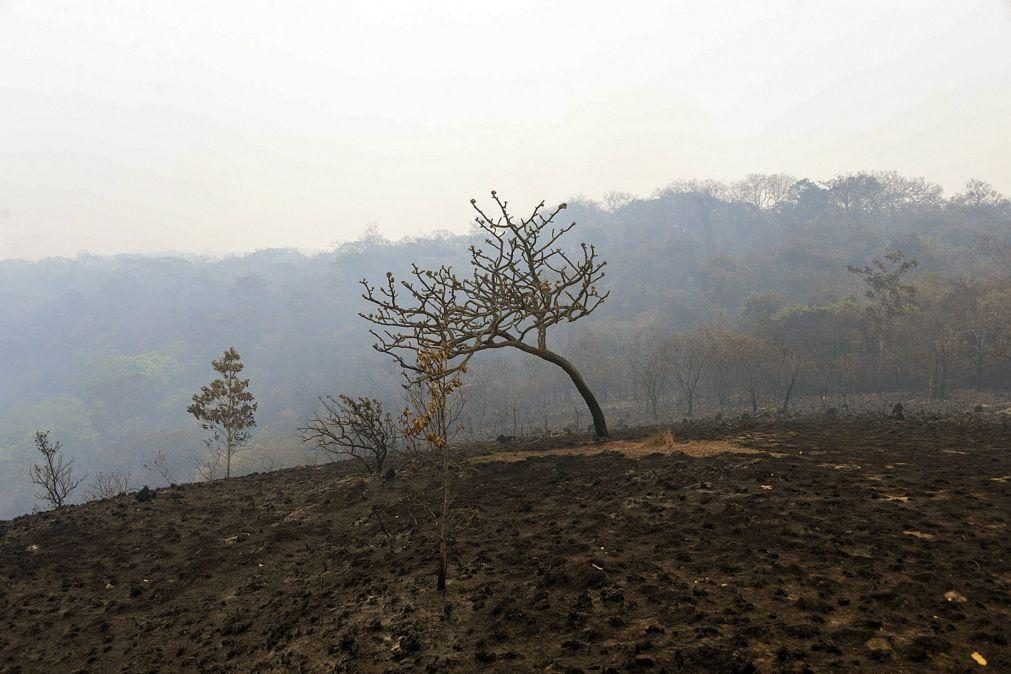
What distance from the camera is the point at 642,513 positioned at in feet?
25.2

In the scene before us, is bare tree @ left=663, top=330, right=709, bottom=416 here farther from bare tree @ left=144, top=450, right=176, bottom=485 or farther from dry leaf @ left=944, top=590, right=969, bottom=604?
dry leaf @ left=944, top=590, right=969, bottom=604

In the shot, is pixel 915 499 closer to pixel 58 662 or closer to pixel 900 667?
pixel 900 667

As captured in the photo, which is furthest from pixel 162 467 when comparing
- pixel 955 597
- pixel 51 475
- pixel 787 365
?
pixel 955 597

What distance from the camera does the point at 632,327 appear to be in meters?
72.2

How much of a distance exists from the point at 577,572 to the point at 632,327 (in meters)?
68.6

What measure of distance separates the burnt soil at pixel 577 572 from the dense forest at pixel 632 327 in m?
19.1

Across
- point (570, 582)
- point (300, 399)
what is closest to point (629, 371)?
point (570, 582)

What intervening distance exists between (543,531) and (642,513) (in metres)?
1.49

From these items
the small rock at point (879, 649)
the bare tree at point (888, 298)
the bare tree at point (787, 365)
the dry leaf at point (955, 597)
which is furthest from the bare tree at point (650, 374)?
the small rock at point (879, 649)

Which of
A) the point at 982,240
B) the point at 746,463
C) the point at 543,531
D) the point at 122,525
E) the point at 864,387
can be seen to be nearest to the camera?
the point at 543,531

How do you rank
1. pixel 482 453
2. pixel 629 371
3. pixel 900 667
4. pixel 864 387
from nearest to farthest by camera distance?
pixel 900 667 → pixel 482 453 → pixel 864 387 → pixel 629 371

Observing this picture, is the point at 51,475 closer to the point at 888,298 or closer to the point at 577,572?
the point at 577,572

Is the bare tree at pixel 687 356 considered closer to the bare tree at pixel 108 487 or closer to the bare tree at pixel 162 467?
the bare tree at pixel 162 467

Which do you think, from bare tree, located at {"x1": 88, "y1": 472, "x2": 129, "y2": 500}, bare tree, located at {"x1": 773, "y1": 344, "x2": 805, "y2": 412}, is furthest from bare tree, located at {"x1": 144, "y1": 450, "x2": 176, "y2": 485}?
bare tree, located at {"x1": 773, "y1": 344, "x2": 805, "y2": 412}
